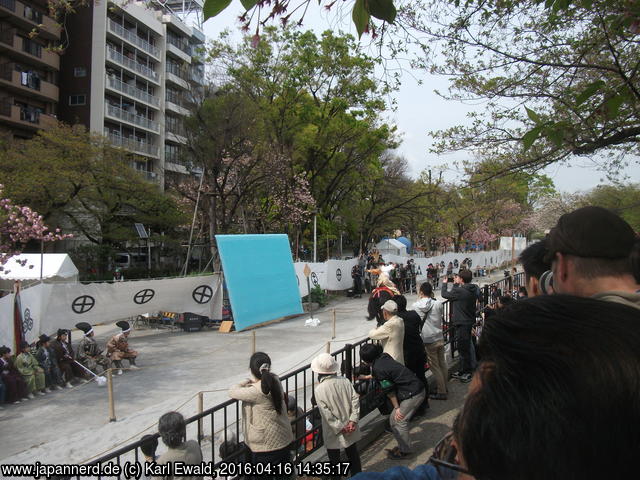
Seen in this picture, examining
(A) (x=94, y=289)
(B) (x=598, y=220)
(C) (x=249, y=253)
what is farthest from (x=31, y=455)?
(C) (x=249, y=253)

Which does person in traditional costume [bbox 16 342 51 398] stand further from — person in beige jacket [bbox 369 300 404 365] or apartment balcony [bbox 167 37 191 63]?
apartment balcony [bbox 167 37 191 63]

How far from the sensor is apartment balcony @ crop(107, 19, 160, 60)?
37.1m

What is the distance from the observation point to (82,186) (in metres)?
24.2

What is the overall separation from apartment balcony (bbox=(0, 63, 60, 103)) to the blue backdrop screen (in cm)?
2527

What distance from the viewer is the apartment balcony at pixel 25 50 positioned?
95.3ft

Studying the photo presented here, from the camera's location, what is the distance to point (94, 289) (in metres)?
11.5

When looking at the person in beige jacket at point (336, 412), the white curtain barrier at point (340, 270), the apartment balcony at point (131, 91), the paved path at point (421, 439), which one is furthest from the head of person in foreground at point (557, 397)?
the apartment balcony at point (131, 91)

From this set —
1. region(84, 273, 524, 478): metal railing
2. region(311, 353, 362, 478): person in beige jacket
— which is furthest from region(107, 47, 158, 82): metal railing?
region(311, 353, 362, 478): person in beige jacket

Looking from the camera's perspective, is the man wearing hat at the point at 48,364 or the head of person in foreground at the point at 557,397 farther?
the man wearing hat at the point at 48,364

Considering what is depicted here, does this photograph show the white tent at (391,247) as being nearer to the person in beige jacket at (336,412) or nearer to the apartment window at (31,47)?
the apartment window at (31,47)

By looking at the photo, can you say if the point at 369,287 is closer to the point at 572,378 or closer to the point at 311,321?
the point at 311,321

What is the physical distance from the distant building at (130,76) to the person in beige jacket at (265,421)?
27398mm

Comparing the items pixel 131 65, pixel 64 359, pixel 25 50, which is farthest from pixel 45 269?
pixel 131 65

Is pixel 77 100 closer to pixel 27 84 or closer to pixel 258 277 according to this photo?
pixel 27 84
